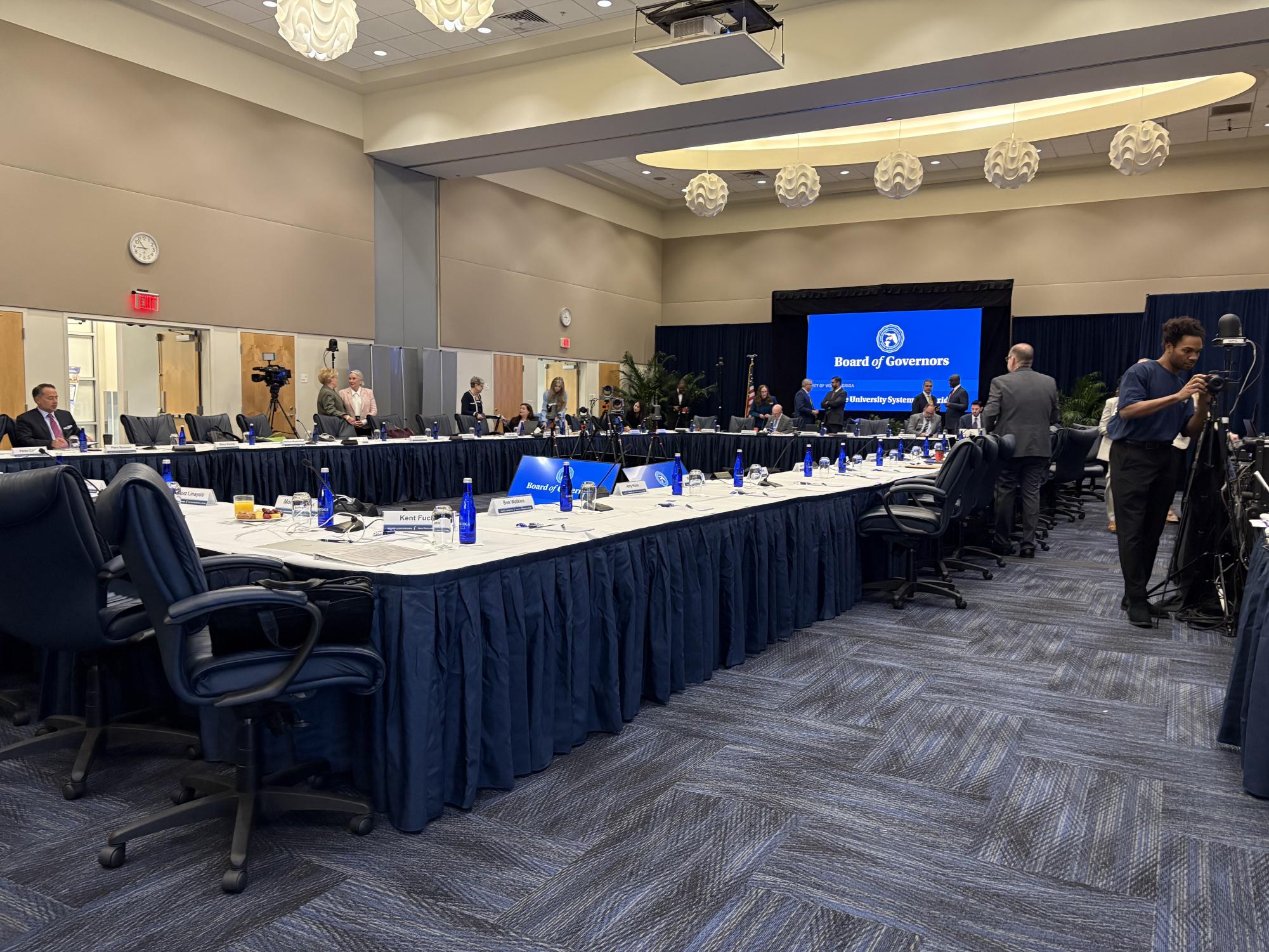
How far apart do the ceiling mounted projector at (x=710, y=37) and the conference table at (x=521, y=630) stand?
450 cm

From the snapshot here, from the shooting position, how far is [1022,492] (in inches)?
281

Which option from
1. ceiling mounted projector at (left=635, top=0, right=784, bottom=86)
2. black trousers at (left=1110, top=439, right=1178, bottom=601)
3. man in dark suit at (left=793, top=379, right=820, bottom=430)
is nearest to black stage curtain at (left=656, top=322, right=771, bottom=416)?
man in dark suit at (left=793, top=379, right=820, bottom=430)

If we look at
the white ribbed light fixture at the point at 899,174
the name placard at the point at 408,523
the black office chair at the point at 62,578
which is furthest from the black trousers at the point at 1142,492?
the white ribbed light fixture at the point at 899,174

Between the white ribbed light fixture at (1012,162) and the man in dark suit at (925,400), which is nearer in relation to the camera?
the white ribbed light fixture at (1012,162)

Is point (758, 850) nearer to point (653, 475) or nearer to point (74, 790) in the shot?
point (74, 790)

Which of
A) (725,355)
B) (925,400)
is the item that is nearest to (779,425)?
(925,400)

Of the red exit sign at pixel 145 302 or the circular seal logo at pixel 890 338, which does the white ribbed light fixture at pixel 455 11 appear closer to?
the red exit sign at pixel 145 302

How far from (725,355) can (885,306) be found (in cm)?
328

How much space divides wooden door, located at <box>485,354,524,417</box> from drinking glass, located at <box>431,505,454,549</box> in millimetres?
10642

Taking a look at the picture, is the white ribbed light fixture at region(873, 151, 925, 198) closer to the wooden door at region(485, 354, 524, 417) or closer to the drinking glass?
the wooden door at region(485, 354, 524, 417)

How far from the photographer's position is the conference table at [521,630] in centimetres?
250

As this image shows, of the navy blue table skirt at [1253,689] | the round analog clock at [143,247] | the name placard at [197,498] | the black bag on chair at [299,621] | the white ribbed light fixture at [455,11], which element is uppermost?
the white ribbed light fixture at [455,11]

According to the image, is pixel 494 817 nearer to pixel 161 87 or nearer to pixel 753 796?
pixel 753 796

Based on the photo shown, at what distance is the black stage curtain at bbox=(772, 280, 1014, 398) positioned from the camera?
14.8 meters
